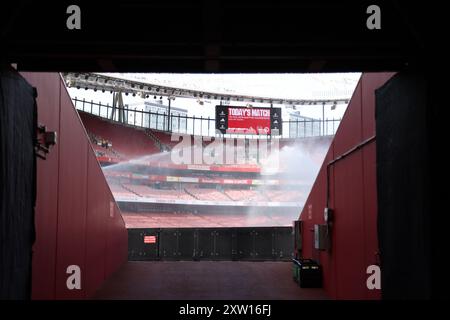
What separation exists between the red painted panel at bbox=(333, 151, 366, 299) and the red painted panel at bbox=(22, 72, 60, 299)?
4.17 metres

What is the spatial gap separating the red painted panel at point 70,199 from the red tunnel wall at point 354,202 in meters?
4.12

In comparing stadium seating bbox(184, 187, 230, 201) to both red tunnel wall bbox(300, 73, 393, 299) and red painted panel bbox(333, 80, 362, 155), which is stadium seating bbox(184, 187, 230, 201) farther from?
red painted panel bbox(333, 80, 362, 155)

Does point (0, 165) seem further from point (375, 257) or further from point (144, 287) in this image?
point (144, 287)

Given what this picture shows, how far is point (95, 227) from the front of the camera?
10375mm

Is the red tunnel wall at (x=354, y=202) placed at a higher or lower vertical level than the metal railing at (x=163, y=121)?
lower

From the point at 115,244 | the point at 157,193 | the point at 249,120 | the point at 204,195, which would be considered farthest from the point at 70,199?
the point at 204,195

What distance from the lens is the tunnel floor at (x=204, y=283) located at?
402 inches

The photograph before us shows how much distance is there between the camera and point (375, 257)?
22.4 ft

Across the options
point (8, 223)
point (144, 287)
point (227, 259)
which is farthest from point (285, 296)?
point (227, 259)

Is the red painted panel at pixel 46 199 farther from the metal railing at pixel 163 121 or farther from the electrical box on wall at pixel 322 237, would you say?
the metal railing at pixel 163 121

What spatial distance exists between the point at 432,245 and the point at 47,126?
15.0 ft
